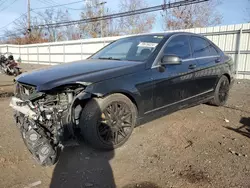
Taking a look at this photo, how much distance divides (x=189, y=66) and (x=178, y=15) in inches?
894

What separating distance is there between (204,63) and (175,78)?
1.02 m

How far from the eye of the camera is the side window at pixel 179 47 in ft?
Result: 11.9

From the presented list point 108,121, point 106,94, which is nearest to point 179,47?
point 106,94

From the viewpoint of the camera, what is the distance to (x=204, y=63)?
13.7ft

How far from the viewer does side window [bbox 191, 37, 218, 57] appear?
13.6 ft

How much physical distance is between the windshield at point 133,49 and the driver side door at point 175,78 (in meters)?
0.22

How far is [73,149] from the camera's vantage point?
307 centimetres

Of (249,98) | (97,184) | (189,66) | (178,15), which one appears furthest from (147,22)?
(97,184)

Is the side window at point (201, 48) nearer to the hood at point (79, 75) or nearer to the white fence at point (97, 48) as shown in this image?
the hood at point (79, 75)

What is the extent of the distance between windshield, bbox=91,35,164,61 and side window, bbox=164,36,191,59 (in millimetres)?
208

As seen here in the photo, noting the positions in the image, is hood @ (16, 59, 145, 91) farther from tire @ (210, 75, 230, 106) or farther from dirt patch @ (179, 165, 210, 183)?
tire @ (210, 75, 230, 106)

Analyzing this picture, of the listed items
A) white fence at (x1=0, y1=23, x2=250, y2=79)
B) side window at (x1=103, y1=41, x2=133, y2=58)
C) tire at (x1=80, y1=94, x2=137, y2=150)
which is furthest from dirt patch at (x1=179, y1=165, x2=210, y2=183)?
white fence at (x1=0, y1=23, x2=250, y2=79)

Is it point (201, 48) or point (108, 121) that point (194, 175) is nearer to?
point (108, 121)

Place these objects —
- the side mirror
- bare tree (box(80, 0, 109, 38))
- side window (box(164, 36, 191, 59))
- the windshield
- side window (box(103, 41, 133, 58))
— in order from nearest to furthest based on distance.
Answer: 1. the side mirror
2. the windshield
3. side window (box(164, 36, 191, 59))
4. side window (box(103, 41, 133, 58))
5. bare tree (box(80, 0, 109, 38))
